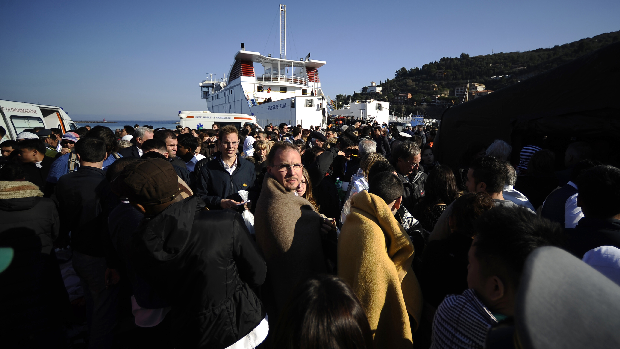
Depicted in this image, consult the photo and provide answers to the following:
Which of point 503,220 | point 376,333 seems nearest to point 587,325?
point 503,220

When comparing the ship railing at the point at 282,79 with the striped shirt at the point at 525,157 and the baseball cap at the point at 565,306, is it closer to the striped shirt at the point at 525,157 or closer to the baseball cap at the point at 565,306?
the striped shirt at the point at 525,157

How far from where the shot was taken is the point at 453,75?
105 m

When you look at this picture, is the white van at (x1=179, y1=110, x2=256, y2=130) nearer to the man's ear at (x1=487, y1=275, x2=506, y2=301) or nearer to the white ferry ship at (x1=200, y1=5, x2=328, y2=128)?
the white ferry ship at (x1=200, y1=5, x2=328, y2=128)

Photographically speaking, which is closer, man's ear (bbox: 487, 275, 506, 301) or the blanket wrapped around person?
man's ear (bbox: 487, 275, 506, 301)

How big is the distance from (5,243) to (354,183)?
3.39 m

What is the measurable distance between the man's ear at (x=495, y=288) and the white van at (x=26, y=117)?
14.3 m

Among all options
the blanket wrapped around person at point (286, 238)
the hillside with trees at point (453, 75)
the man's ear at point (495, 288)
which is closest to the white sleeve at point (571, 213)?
the man's ear at point (495, 288)

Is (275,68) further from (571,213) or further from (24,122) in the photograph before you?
(571,213)

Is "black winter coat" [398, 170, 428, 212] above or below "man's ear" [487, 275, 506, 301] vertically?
below

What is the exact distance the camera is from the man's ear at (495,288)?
1121 mm

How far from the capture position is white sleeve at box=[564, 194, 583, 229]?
2.55 meters

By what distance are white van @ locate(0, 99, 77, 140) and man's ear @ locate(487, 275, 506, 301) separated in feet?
46.8

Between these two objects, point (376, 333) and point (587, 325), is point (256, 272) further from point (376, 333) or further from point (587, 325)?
point (587, 325)

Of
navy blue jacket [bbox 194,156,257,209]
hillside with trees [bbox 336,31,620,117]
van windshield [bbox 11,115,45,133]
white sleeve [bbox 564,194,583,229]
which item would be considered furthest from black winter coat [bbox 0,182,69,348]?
hillside with trees [bbox 336,31,620,117]
